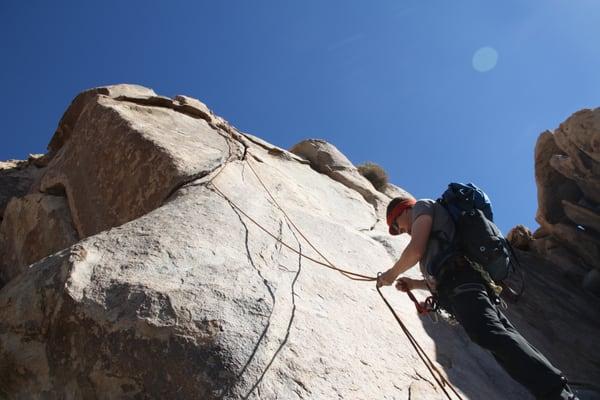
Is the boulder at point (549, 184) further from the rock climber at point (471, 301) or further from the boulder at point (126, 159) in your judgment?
the rock climber at point (471, 301)

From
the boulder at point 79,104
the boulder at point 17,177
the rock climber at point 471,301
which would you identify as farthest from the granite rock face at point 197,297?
the boulder at point 17,177

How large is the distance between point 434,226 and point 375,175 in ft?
37.4

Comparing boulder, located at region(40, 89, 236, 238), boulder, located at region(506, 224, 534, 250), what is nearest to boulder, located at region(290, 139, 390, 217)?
boulder, located at region(40, 89, 236, 238)

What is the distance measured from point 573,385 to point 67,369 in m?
8.00

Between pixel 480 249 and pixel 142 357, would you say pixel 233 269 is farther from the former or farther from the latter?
pixel 480 249

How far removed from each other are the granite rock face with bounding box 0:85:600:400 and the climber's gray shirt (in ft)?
3.89

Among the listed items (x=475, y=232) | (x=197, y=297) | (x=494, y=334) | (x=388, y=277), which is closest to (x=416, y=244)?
(x=388, y=277)

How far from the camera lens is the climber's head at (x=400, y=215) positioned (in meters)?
5.43

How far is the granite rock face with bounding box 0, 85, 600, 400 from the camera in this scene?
3906 mm

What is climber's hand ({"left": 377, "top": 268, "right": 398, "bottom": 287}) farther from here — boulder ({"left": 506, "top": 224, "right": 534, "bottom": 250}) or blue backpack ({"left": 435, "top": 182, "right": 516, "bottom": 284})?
boulder ({"left": 506, "top": 224, "right": 534, "bottom": 250})

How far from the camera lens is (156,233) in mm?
5387

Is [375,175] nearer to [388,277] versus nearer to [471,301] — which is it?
[388,277]

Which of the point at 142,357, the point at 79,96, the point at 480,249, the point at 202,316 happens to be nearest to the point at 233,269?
the point at 202,316

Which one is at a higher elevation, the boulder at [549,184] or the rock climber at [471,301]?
the boulder at [549,184]
